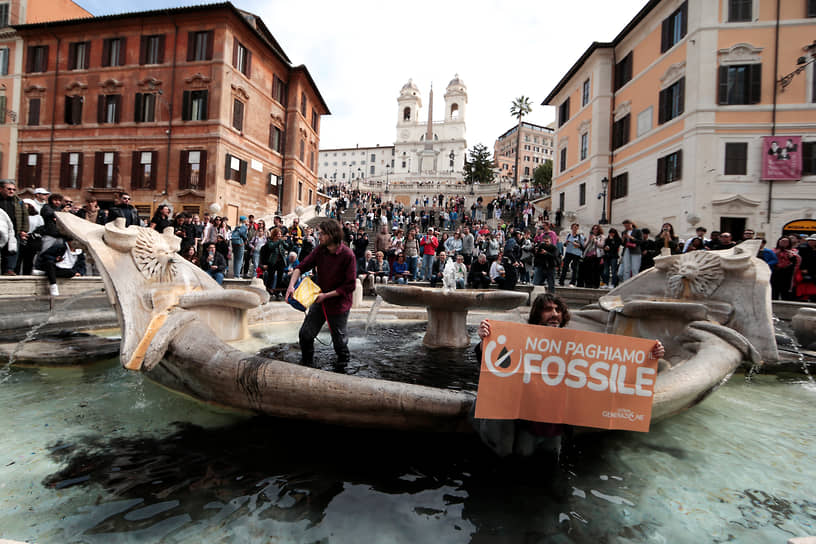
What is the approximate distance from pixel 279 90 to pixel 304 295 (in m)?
32.2

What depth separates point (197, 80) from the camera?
2617 centimetres

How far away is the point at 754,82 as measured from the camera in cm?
1878

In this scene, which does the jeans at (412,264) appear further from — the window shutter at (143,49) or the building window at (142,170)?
the window shutter at (143,49)

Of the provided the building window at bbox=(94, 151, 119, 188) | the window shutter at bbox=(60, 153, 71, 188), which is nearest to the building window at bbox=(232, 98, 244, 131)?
the building window at bbox=(94, 151, 119, 188)

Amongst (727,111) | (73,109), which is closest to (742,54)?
(727,111)

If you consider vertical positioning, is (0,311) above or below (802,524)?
above

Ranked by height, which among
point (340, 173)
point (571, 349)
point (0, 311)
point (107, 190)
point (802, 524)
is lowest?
point (802, 524)

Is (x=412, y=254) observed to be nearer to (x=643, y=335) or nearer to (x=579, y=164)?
(x=643, y=335)

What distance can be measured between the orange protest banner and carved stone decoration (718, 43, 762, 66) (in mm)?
23261

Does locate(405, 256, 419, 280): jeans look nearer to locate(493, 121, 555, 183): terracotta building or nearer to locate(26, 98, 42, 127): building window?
locate(26, 98, 42, 127): building window

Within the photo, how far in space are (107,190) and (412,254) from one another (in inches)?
947

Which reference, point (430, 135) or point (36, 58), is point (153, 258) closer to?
point (36, 58)

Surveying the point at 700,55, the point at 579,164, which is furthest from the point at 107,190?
the point at 700,55

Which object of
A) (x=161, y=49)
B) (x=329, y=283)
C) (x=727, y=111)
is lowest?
(x=329, y=283)
